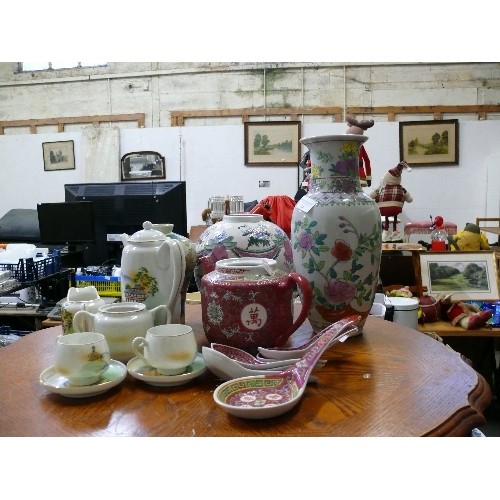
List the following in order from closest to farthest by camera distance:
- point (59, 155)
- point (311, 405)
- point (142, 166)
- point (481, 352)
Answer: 1. point (311, 405)
2. point (481, 352)
3. point (142, 166)
4. point (59, 155)

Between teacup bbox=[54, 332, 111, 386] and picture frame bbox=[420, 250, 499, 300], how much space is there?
179 centimetres

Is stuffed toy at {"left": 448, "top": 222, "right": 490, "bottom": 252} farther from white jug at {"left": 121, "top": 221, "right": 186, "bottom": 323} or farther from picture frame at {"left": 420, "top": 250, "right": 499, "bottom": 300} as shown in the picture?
white jug at {"left": 121, "top": 221, "right": 186, "bottom": 323}

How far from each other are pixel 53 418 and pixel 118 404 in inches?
3.6

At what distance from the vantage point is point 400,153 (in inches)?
201

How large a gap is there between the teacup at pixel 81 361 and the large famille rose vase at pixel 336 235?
Answer: 17.2 inches

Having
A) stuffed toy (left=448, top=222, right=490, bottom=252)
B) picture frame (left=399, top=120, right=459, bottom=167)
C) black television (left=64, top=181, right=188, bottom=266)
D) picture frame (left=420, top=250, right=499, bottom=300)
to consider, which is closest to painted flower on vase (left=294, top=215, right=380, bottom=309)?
black television (left=64, top=181, right=188, bottom=266)

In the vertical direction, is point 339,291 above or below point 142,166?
below

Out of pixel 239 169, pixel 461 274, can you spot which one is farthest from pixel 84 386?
pixel 239 169

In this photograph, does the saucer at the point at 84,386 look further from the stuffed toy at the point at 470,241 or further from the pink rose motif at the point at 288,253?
the stuffed toy at the point at 470,241

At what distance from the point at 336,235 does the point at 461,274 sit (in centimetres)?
153

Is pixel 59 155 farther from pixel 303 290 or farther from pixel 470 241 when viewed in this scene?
pixel 303 290

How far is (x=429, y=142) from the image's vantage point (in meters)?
5.08
